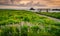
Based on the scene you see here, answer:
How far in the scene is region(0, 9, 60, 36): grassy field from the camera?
396cm

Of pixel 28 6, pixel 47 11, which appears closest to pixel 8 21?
pixel 28 6

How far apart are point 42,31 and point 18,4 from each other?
1.05 meters

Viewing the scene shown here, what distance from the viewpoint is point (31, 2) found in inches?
179

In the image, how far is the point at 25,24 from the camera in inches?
161

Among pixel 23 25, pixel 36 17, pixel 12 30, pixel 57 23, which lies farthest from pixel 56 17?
pixel 12 30

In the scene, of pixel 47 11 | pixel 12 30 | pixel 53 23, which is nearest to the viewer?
pixel 12 30

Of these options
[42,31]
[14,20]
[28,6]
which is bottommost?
[42,31]

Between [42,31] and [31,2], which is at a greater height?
[31,2]

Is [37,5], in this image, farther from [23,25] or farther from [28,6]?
[23,25]

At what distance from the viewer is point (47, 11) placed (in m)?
4.59

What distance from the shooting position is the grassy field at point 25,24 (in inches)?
156

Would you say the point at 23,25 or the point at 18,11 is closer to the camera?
the point at 23,25

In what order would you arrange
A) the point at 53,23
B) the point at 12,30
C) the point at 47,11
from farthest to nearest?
the point at 47,11, the point at 53,23, the point at 12,30

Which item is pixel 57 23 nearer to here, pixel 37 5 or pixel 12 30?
pixel 37 5
